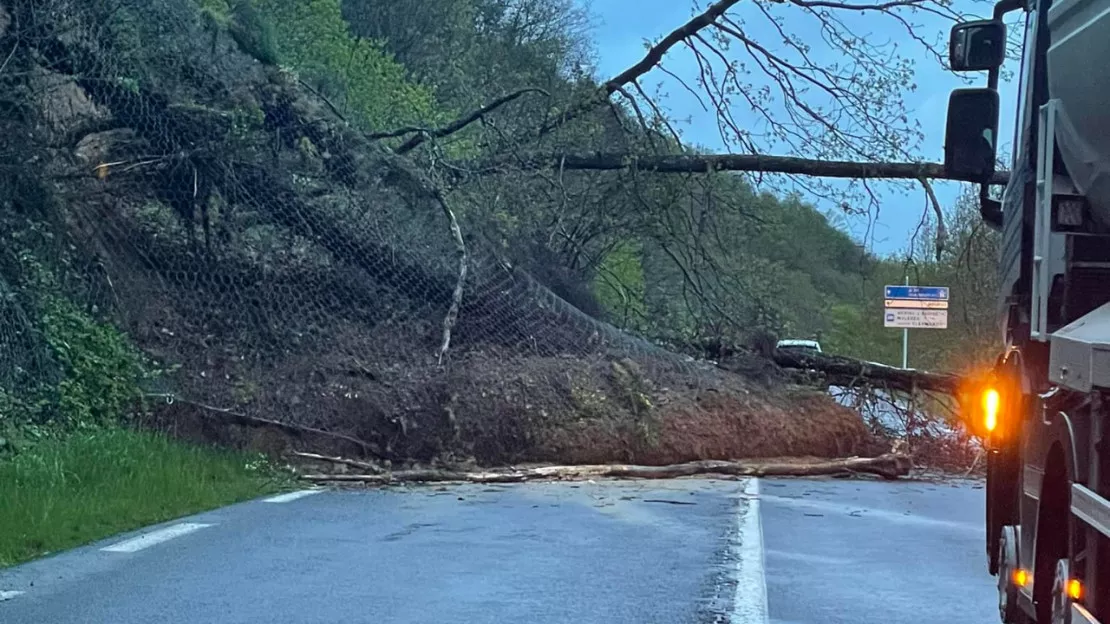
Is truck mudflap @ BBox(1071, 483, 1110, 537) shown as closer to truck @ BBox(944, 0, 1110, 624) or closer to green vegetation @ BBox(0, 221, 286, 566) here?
truck @ BBox(944, 0, 1110, 624)

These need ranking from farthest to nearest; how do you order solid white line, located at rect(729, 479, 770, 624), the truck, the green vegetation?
the green vegetation → solid white line, located at rect(729, 479, 770, 624) → the truck

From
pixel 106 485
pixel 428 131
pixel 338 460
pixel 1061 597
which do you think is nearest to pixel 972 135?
pixel 1061 597

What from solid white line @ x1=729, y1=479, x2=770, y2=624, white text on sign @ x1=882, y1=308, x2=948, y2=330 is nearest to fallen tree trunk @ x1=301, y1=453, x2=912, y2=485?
solid white line @ x1=729, y1=479, x2=770, y2=624

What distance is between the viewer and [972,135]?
676 cm

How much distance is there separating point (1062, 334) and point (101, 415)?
11.0 metres

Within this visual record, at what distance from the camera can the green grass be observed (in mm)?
9000

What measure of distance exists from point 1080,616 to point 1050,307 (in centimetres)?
136

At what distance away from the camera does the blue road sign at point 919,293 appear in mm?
25578

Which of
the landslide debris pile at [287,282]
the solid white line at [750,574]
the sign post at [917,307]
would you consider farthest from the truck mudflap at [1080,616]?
the sign post at [917,307]

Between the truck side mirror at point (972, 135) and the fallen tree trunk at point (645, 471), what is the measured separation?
7520mm

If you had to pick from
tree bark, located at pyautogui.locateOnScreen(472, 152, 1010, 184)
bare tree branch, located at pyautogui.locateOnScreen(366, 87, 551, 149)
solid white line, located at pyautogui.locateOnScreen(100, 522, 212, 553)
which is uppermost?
bare tree branch, located at pyautogui.locateOnScreen(366, 87, 551, 149)

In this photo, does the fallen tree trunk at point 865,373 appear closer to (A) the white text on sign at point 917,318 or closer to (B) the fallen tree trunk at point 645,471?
(B) the fallen tree trunk at point 645,471

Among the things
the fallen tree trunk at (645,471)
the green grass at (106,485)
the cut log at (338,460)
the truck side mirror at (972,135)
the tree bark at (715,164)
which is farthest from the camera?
the tree bark at (715,164)

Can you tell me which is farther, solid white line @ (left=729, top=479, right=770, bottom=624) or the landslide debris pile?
the landslide debris pile
